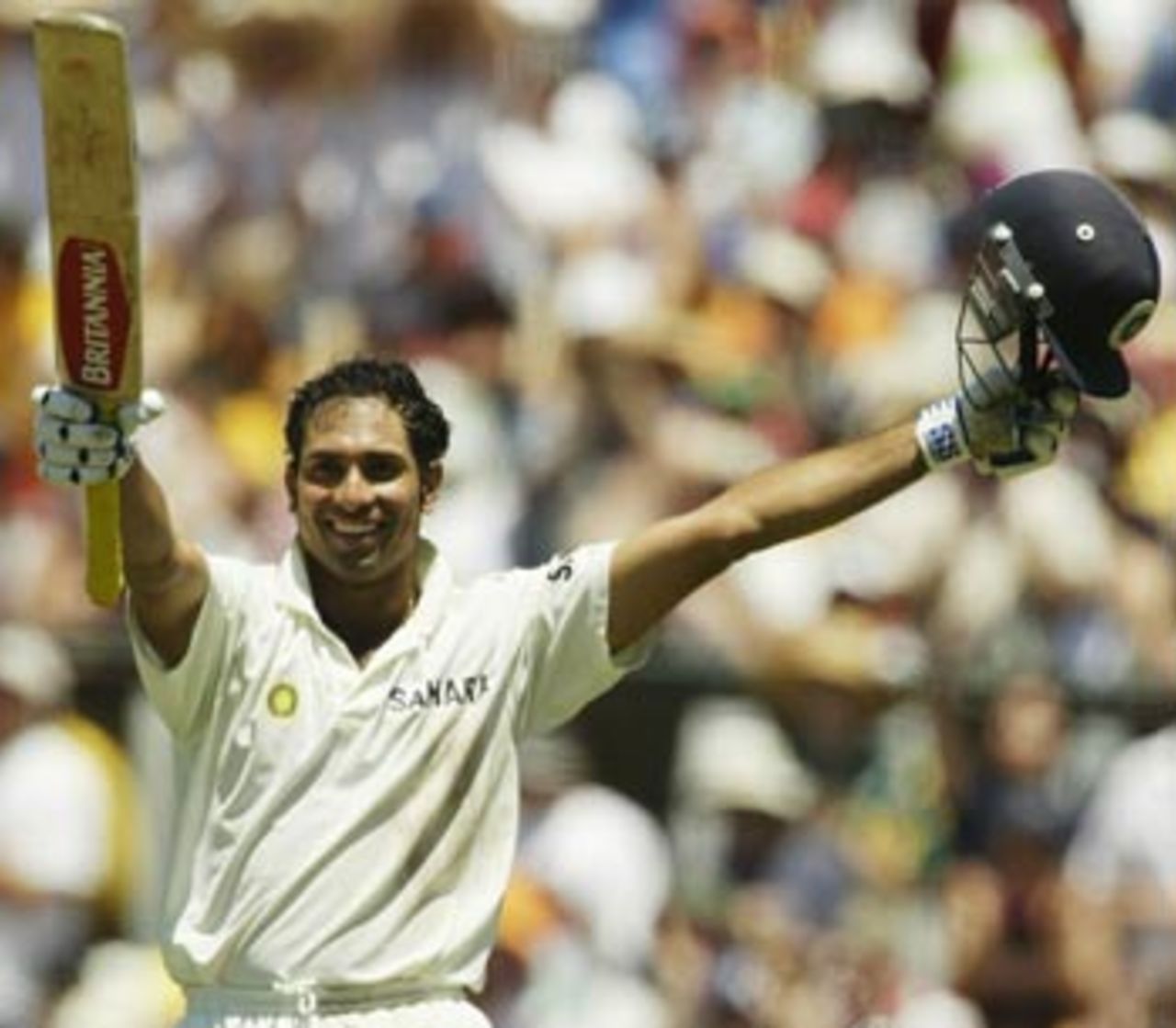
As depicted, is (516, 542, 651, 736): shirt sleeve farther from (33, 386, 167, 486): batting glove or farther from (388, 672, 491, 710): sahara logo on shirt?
(33, 386, 167, 486): batting glove

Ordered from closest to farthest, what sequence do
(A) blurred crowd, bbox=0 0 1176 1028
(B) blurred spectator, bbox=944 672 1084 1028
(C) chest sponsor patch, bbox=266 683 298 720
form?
(C) chest sponsor patch, bbox=266 683 298 720
(A) blurred crowd, bbox=0 0 1176 1028
(B) blurred spectator, bbox=944 672 1084 1028

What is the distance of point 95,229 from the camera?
254 inches

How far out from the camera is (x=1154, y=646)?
10.9 m

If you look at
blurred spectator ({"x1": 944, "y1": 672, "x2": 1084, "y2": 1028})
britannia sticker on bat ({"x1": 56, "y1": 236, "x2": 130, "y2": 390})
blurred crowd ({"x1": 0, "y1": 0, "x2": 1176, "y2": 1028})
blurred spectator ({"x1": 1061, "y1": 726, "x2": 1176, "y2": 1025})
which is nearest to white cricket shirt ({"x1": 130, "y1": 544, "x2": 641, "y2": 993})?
britannia sticker on bat ({"x1": 56, "y1": 236, "x2": 130, "y2": 390})

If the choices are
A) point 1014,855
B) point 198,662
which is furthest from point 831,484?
point 1014,855

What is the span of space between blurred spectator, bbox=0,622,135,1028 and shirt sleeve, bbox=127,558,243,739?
11.2 feet

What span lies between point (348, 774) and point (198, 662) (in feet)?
1.00

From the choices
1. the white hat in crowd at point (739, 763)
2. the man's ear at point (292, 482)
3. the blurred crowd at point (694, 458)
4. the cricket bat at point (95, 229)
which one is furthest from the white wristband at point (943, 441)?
the white hat in crowd at point (739, 763)

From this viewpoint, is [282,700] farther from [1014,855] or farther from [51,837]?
[1014,855]

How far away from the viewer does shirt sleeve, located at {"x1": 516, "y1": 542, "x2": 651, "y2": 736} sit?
6.74 metres

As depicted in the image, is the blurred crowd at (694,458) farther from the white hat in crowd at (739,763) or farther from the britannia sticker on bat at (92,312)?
the britannia sticker on bat at (92,312)

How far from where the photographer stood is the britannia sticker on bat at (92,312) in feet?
20.9

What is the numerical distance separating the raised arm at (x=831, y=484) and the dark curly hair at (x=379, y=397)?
1.20ft

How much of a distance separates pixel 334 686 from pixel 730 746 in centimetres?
393
